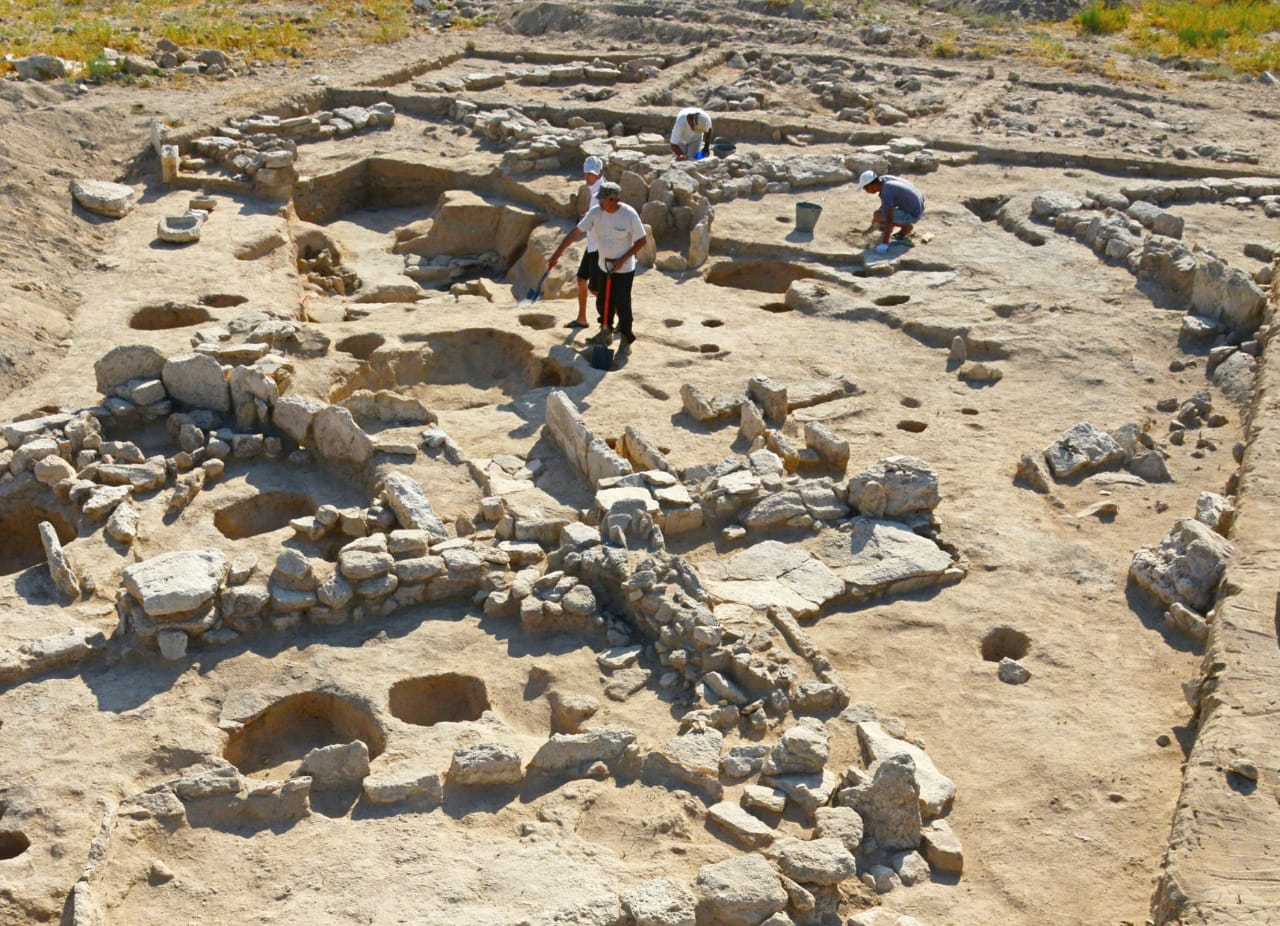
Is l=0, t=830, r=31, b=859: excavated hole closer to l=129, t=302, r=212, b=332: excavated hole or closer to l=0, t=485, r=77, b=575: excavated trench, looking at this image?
l=0, t=485, r=77, b=575: excavated trench

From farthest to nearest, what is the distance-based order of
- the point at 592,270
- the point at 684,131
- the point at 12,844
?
the point at 684,131 < the point at 592,270 < the point at 12,844

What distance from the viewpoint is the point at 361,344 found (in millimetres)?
10344

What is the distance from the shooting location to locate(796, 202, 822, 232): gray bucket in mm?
12602

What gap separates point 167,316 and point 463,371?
8.69 ft

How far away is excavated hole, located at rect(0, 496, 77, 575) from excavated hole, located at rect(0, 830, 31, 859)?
2.70 m

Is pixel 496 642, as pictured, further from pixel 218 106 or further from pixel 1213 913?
pixel 218 106

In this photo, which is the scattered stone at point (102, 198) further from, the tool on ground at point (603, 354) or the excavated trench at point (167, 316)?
the tool on ground at point (603, 354)

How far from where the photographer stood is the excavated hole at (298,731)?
241 inches

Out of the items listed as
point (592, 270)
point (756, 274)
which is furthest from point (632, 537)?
point (756, 274)

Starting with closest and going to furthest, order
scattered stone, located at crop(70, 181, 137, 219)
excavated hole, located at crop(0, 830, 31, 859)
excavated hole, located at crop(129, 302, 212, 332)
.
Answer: excavated hole, located at crop(0, 830, 31, 859) → excavated hole, located at crop(129, 302, 212, 332) → scattered stone, located at crop(70, 181, 137, 219)

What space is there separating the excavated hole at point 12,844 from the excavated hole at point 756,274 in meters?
8.40

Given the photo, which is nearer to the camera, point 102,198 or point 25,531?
point 25,531

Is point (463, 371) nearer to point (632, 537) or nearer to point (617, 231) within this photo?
point (617, 231)

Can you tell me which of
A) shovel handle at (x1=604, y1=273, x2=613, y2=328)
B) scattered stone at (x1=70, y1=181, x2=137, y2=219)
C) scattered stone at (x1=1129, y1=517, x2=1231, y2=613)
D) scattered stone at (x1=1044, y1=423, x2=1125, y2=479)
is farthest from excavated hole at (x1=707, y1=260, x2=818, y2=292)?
scattered stone at (x1=70, y1=181, x2=137, y2=219)
